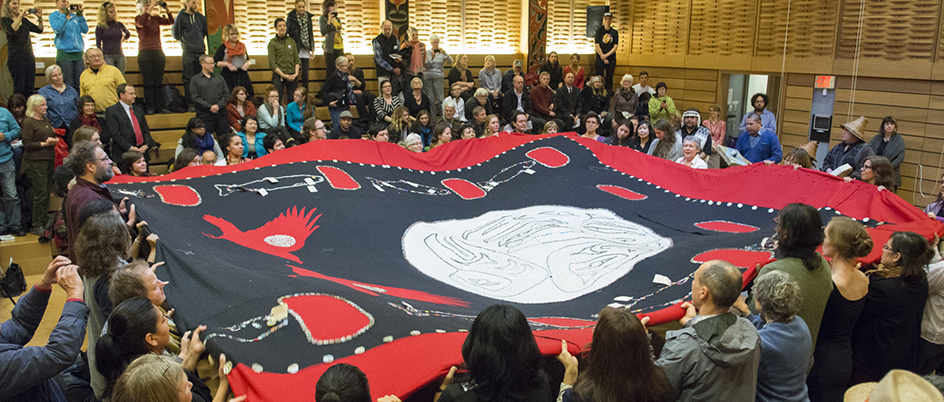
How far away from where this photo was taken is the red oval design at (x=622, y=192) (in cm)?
498

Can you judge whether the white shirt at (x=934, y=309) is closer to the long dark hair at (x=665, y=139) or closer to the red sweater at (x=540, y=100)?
the long dark hair at (x=665, y=139)

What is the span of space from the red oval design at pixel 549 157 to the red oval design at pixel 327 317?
3.07 metres


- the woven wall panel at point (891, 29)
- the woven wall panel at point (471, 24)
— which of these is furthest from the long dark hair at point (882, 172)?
the woven wall panel at point (471, 24)

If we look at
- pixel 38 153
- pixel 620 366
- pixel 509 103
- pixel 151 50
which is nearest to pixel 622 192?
pixel 620 366

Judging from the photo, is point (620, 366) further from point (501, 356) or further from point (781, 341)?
point (781, 341)

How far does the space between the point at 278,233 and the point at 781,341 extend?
9.09 feet

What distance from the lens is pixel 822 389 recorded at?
2.91 m

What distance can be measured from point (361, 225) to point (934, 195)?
691cm

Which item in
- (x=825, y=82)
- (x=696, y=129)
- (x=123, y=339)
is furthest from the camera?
(x=825, y=82)

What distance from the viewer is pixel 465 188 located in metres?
5.06

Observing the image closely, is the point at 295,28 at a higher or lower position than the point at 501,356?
higher

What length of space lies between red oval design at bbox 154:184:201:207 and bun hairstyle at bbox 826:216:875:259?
11.4ft

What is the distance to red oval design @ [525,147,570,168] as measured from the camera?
5479 millimetres

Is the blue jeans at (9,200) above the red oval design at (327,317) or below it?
below
